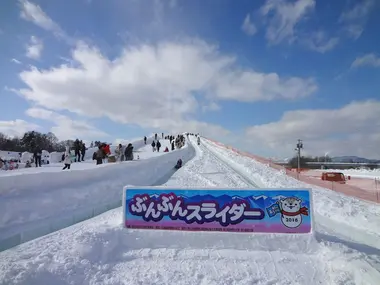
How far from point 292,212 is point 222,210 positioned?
1.62 m

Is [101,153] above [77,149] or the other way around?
the other way around

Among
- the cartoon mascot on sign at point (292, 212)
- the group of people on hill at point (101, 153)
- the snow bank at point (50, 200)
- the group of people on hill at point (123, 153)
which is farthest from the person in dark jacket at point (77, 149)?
the cartoon mascot on sign at point (292, 212)

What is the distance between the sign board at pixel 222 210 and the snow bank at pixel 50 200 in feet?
9.02

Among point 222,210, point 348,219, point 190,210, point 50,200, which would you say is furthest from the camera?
point 50,200

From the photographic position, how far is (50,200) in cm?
895

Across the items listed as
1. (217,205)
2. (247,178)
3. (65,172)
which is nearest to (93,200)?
(65,172)

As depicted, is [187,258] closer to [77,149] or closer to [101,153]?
[101,153]

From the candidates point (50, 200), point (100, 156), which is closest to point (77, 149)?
point (100, 156)

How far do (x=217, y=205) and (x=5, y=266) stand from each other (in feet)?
14.1

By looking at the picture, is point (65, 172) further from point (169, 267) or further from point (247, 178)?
point (247, 178)

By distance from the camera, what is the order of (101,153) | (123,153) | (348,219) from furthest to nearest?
(123,153) < (101,153) < (348,219)

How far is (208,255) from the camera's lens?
18.0 feet

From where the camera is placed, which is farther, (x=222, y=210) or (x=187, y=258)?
(x=222, y=210)

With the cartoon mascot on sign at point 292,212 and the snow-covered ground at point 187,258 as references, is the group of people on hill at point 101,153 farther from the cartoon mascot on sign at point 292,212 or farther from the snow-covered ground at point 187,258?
the cartoon mascot on sign at point 292,212
